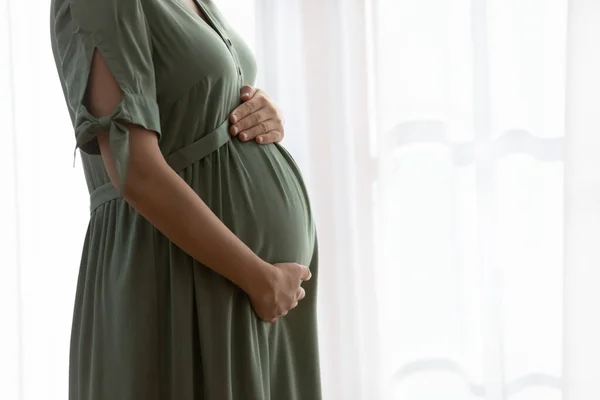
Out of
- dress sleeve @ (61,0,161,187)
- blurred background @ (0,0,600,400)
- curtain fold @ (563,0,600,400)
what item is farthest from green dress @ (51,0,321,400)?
curtain fold @ (563,0,600,400)

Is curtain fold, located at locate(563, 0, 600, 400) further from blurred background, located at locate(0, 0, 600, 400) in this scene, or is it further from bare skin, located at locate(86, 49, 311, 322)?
bare skin, located at locate(86, 49, 311, 322)

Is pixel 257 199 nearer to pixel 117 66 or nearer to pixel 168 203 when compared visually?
pixel 168 203

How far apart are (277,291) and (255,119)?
0.28 meters

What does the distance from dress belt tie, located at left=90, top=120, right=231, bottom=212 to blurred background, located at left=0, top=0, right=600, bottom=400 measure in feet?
2.64

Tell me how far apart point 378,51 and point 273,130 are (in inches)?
32.6

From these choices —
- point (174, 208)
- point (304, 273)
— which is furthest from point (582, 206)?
point (174, 208)

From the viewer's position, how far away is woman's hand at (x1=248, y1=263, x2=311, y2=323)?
40.0 inches

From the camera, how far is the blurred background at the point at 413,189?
1772 millimetres

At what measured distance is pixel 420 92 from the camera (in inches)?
75.1

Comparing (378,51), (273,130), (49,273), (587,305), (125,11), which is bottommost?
(587,305)

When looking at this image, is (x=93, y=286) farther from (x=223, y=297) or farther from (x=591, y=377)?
(x=591, y=377)

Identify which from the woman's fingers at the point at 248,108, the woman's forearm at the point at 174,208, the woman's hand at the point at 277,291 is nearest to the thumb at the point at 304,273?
the woman's hand at the point at 277,291

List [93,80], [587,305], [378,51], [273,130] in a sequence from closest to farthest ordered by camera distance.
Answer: [93,80], [273,130], [587,305], [378,51]

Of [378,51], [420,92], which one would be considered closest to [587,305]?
[420,92]
